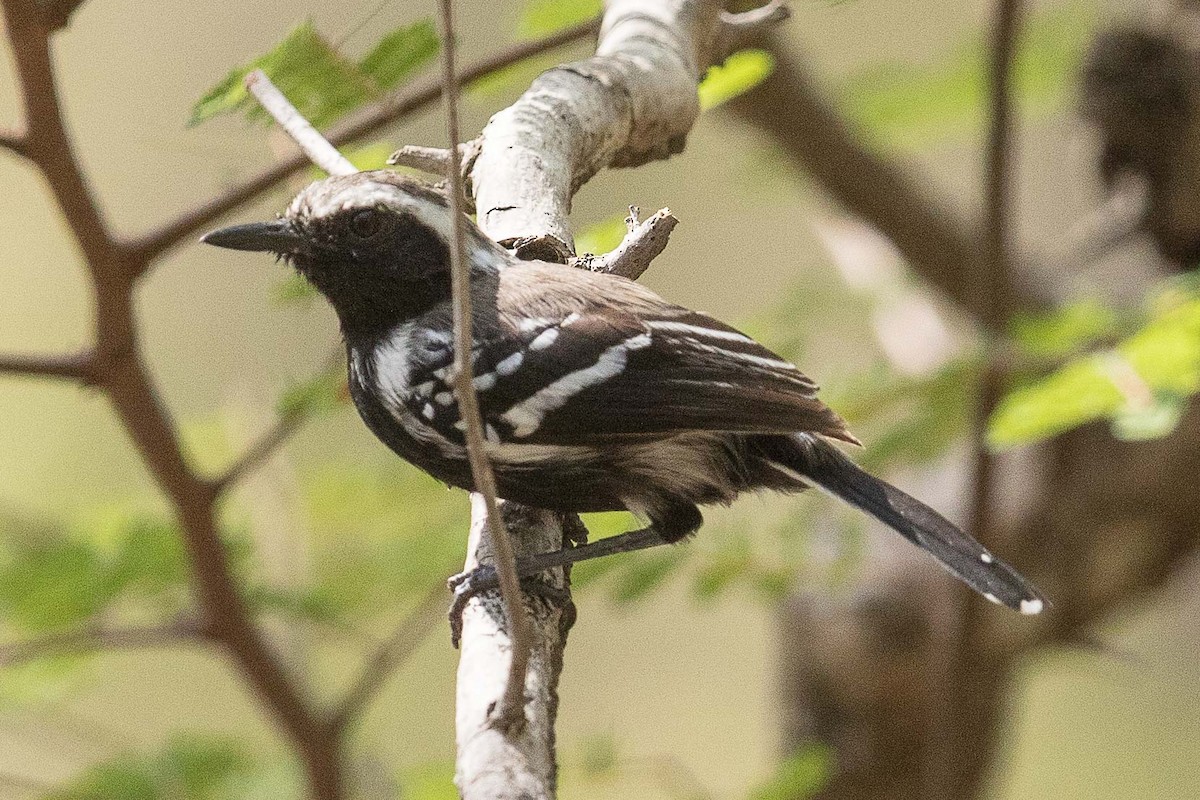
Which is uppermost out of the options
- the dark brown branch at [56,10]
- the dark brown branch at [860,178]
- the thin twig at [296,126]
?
the dark brown branch at [860,178]

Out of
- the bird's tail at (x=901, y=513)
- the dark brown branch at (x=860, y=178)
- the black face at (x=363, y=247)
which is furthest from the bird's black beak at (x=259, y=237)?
the dark brown branch at (x=860, y=178)

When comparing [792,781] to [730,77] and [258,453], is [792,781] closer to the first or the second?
[258,453]

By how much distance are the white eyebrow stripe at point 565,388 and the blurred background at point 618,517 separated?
0.56 meters

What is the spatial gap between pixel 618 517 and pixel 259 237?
3.46ft

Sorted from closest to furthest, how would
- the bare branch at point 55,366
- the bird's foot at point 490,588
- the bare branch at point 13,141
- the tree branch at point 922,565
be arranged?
the bird's foot at point 490,588 < the bare branch at point 13,141 < the bare branch at point 55,366 < the tree branch at point 922,565

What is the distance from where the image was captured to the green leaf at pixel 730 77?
272 cm

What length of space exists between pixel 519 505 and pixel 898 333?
330cm

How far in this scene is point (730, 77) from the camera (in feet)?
9.09

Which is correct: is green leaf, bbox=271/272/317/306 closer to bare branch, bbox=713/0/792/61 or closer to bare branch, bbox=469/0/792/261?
bare branch, bbox=469/0/792/261

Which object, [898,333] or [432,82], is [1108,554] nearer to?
[898,333]

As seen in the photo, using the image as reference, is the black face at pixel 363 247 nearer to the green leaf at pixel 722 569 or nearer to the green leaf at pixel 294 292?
the green leaf at pixel 294 292

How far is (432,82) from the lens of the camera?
272 centimetres

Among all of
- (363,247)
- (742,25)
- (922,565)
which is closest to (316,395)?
(363,247)

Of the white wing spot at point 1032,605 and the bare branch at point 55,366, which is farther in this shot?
the bare branch at point 55,366
